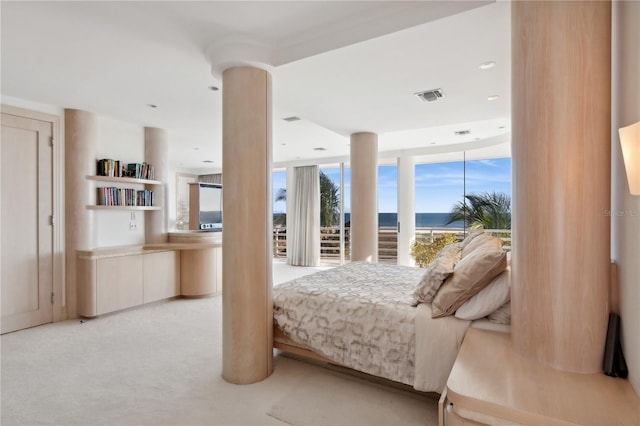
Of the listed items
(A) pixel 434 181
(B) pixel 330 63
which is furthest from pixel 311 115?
(A) pixel 434 181

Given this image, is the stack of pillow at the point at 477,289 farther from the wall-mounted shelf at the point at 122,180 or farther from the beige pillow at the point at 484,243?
the wall-mounted shelf at the point at 122,180

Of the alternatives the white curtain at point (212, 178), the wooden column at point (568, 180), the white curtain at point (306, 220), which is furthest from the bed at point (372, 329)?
the white curtain at point (212, 178)

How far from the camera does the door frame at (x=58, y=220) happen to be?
4.00 m

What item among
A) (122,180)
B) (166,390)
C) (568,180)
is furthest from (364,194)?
Answer: (568,180)

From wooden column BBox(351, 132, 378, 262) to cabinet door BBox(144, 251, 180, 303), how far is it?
2.70m

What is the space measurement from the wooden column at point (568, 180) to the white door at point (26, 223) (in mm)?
4756

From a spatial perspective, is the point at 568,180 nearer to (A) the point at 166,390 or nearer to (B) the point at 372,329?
(B) the point at 372,329

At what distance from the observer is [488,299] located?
2.06 meters

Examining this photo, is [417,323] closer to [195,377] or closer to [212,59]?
[195,377]

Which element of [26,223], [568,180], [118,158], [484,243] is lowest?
[484,243]

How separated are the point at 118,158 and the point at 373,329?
4240mm

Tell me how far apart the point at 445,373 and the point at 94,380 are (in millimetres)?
2505

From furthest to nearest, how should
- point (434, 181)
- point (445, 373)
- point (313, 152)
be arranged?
1. point (434, 181)
2. point (313, 152)
3. point (445, 373)

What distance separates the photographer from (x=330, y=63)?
8.79 feet
